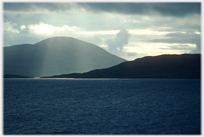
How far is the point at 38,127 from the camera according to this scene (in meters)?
49.6

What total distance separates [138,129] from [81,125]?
502 inches

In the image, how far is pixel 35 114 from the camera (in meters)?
63.7

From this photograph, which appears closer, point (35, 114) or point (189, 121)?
point (189, 121)

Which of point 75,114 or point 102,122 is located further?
point 75,114

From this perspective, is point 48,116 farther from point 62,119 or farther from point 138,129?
point 138,129

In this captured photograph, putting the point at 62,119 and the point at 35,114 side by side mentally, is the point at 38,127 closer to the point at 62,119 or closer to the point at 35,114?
the point at 62,119

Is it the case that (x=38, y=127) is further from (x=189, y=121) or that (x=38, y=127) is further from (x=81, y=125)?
(x=189, y=121)

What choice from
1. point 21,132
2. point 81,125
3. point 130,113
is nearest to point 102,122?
point 81,125

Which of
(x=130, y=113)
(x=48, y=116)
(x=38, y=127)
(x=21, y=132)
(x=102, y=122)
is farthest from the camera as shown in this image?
(x=130, y=113)

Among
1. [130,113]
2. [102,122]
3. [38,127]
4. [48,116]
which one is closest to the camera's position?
[38,127]

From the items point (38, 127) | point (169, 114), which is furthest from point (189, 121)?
point (38, 127)

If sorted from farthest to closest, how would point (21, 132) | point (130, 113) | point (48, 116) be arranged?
1. point (130, 113)
2. point (48, 116)
3. point (21, 132)

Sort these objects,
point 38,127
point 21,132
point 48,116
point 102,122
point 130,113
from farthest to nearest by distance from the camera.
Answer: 1. point 130,113
2. point 48,116
3. point 102,122
4. point 38,127
5. point 21,132

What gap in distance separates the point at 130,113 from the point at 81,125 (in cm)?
1875
